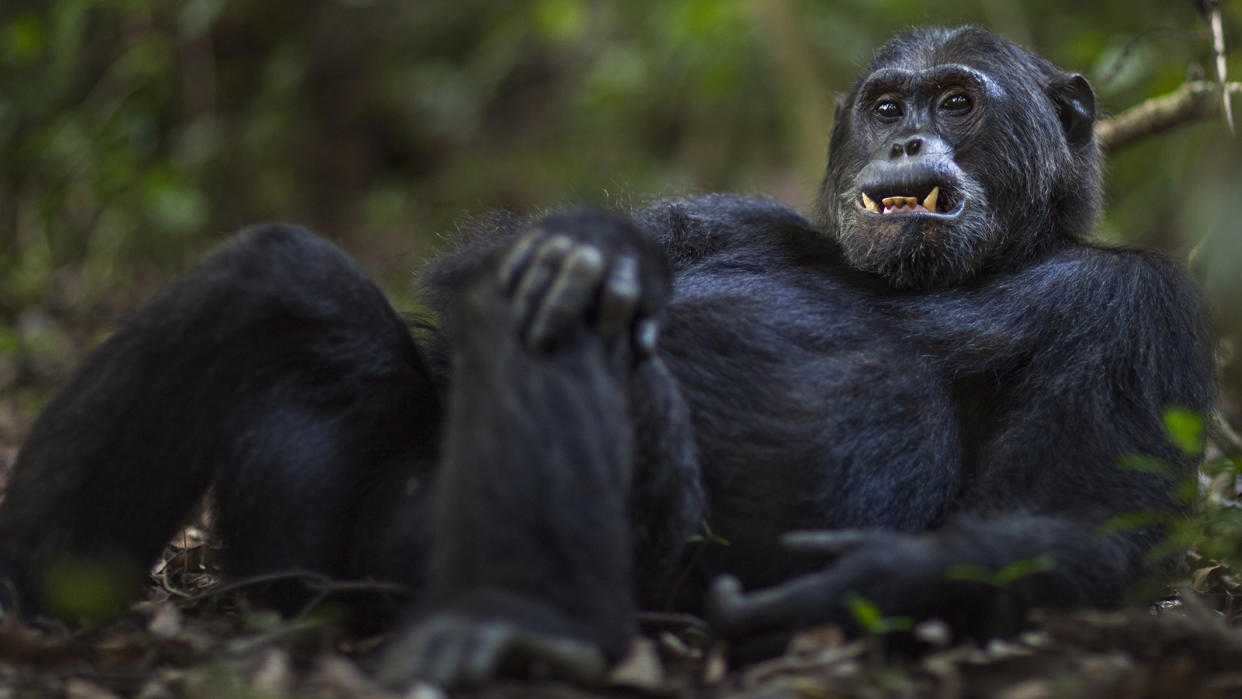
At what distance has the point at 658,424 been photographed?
3631 millimetres

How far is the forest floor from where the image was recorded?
2896mm

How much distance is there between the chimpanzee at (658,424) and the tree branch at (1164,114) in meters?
1.72

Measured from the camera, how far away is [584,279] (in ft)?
10.6

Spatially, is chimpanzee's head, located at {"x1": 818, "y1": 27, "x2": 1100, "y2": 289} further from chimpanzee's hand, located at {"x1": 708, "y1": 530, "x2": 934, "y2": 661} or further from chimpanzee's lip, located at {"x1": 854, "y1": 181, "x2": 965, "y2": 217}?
chimpanzee's hand, located at {"x1": 708, "y1": 530, "x2": 934, "y2": 661}

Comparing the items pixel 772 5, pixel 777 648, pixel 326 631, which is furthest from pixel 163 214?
pixel 777 648

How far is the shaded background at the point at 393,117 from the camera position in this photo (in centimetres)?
977

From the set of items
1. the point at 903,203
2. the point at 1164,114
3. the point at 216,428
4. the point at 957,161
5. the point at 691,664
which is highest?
the point at 1164,114

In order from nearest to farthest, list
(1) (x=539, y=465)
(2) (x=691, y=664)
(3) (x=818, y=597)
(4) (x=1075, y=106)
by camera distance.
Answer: (1) (x=539, y=465), (3) (x=818, y=597), (2) (x=691, y=664), (4) (x=1075, y=106)

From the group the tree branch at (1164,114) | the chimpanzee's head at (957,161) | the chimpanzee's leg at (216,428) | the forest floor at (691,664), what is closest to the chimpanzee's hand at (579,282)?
the chimpanzee's leg at (216,428)

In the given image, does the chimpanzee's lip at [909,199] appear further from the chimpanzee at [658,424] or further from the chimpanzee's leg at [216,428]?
the chimpanzee's leg at [216,428]

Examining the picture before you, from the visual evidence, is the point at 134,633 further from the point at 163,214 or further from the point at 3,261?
the point at 3,261

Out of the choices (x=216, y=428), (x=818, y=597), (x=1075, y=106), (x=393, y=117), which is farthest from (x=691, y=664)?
(x=393, y=117)

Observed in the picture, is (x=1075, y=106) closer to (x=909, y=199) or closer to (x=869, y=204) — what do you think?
(x=909, y=199)

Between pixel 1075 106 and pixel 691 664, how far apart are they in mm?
3224
